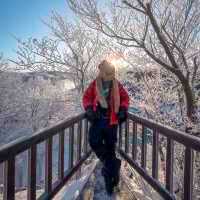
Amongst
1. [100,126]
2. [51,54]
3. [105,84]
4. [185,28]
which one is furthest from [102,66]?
[51,54]

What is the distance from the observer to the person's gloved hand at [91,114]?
4512 millimetres

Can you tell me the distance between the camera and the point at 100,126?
4.58m

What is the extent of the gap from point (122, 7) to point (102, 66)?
7651mm

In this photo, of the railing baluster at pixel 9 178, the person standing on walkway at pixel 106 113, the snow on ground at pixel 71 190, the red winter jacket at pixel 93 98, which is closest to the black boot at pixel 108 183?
the person standing on walkway at pixel 106 113

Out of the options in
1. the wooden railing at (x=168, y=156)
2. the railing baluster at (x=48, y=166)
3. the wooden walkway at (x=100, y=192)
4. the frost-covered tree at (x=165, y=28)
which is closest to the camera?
the wooden railing at (x=168, y=156)

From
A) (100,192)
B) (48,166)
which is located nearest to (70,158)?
(100,192)

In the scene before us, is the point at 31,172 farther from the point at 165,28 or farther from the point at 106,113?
the point at 165,28

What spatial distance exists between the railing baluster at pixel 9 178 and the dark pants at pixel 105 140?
196 centimetres

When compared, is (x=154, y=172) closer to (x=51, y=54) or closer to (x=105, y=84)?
(x=105, y=84)

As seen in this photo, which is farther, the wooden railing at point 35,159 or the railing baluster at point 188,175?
the railing baluster at point 188,175

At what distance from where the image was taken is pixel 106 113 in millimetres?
4602

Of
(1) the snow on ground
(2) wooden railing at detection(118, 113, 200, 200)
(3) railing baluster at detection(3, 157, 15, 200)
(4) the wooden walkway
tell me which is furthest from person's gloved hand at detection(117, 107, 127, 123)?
(3) railing baluster at detection(3, 157, 15, 200)

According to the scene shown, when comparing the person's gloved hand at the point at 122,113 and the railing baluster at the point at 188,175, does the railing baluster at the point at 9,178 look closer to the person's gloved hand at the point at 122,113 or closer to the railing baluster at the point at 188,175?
the railing baluster at the point at 188,175

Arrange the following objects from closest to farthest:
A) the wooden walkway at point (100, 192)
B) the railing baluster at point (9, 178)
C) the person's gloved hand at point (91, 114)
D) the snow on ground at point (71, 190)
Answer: the railing baluster at point (9, 178), the snow on ground at point (71, 190), the wooden walkway at point (100, 192), the person's gloved hand at point (91, 114)
